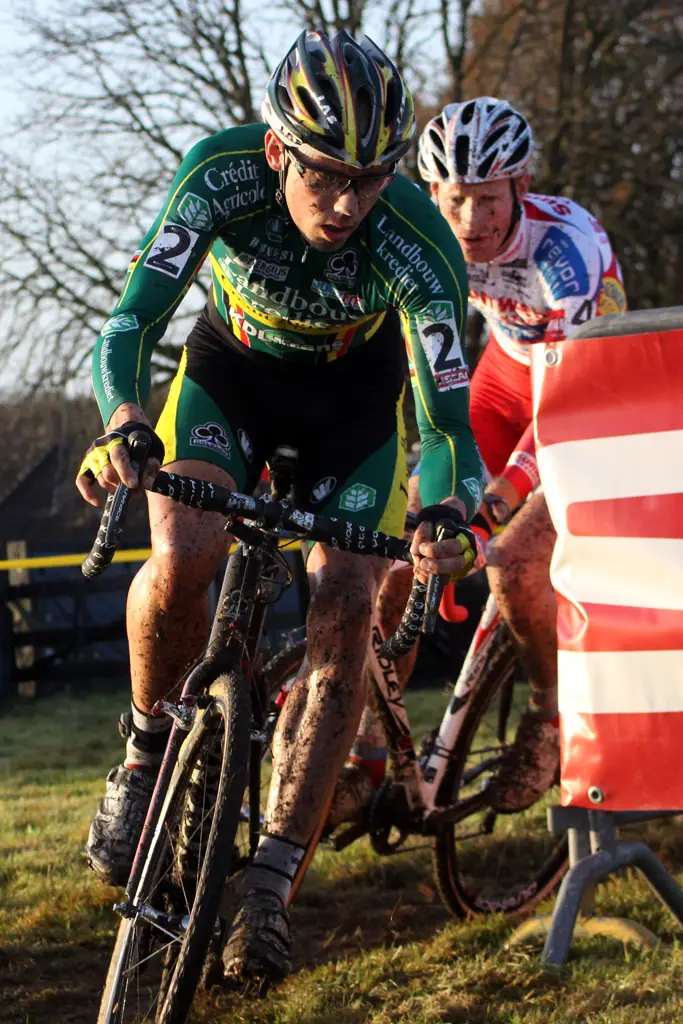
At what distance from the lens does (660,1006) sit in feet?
11.1

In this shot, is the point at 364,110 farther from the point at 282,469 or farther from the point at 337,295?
the point at 282,469

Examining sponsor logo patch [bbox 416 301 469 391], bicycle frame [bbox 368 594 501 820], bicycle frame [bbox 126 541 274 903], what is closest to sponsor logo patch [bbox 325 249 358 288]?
sponsor logo patch [bbox 416 301 469 391]

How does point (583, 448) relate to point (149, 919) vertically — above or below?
above

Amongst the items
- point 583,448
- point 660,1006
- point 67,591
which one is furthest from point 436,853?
point 67,591

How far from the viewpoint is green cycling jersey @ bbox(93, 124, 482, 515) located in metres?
3.29

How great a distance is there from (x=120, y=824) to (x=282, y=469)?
114 cm

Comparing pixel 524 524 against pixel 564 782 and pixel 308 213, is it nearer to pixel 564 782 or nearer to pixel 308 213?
pixel 564 782

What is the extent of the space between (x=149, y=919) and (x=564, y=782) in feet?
4.57

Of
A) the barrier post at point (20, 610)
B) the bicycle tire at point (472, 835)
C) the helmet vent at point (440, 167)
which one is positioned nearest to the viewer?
the bicycle tire at point (472, 835)

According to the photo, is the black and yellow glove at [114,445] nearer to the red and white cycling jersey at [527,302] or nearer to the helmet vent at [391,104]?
the helmet vent at [391,104]

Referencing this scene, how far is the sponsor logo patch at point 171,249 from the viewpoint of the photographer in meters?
3.29

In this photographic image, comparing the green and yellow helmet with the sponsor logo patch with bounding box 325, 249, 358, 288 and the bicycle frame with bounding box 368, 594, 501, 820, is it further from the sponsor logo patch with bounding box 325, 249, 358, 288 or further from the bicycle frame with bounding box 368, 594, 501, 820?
the bicycle frame with bounding box 368, 594, 501, 820

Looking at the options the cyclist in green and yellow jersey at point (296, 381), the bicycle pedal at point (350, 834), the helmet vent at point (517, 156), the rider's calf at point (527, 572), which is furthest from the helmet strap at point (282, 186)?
the bicycle pedal at point (350, 834)

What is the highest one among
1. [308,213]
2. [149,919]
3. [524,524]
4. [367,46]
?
[367,46]
